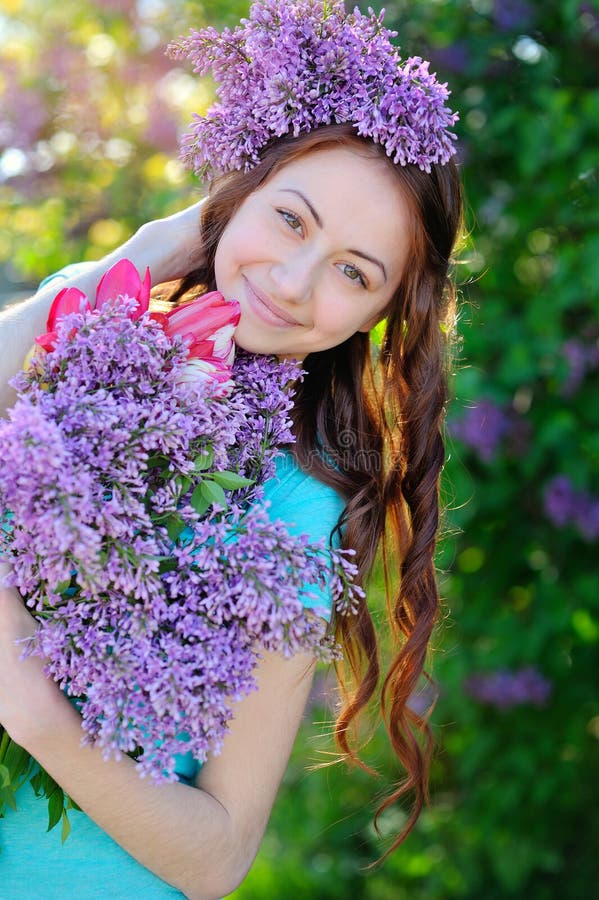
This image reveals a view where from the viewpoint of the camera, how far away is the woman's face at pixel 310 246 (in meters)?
1.41

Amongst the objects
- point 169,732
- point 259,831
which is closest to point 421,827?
point 259,831

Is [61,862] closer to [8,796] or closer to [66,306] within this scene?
[8,796]

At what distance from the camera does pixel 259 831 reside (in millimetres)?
1395

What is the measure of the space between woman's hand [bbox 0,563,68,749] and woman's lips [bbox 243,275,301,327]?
52 centimetres

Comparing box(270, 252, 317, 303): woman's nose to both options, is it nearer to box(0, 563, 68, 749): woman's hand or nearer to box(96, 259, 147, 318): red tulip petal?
box(96, 259, 147, 318): red tulip petal

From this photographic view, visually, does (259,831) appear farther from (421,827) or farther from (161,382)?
(421,827)

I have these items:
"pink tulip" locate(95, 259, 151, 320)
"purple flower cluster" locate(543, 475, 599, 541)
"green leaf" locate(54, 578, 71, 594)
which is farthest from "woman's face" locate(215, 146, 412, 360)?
"purple flower cluster" locate(543, 475, 599, 541)

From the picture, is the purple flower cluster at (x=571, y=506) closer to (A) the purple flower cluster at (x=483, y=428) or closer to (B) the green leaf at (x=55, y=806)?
(A) the purple flower cluster at (x=483, y=428)

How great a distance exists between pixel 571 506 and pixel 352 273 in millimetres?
1333

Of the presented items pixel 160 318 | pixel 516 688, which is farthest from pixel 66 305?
pixel 516 688

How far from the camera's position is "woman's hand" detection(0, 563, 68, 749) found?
1.16m

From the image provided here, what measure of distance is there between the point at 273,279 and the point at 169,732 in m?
0.66

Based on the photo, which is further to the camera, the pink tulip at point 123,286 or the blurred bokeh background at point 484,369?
the blurred bokeh background at point 484,369

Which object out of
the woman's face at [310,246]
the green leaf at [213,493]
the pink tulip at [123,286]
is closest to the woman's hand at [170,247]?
the woman's face at [310,246]
